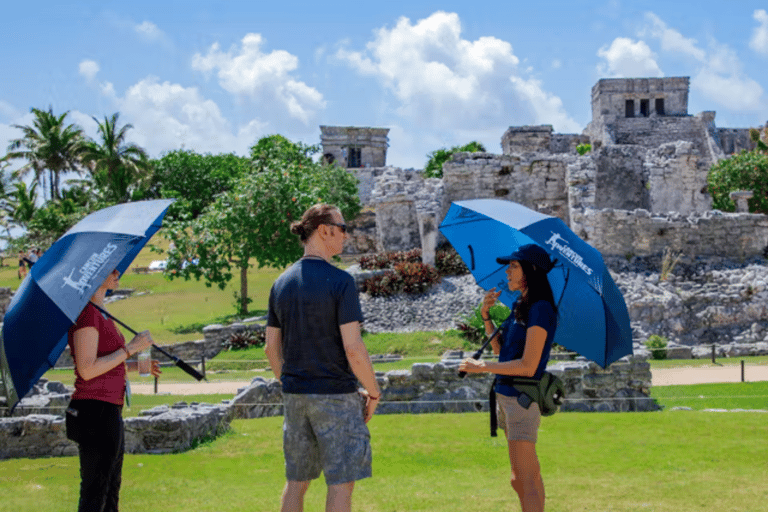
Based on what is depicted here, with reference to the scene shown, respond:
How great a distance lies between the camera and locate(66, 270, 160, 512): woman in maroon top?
4.36m

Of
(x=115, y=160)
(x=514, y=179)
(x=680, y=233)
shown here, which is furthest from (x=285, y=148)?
(x=680, y=233)

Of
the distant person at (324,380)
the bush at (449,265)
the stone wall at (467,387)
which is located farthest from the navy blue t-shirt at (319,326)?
the bush at (449,265)

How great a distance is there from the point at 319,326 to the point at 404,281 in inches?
703

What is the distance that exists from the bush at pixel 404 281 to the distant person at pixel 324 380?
1751 centimetres

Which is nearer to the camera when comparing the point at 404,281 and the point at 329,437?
the point at 329,437

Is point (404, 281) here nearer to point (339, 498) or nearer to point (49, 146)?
point (339, 498)

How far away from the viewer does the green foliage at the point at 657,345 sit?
15727 mm

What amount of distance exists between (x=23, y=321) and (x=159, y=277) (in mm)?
30417

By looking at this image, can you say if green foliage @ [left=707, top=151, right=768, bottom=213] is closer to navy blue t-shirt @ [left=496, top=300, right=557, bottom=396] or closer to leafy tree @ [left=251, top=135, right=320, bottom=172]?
leafy tree @ [left=251, top=135, right=320, bottom=172]

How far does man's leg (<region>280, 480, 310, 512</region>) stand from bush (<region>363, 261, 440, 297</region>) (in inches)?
689

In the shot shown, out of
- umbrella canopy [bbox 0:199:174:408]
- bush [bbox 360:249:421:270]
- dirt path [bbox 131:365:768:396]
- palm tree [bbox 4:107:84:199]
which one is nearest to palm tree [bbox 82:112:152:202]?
palm tree [bbox 4:107:84:199]

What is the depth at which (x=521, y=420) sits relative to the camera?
4453 millimetres

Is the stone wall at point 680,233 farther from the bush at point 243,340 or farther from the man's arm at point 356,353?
the man's arm at point 356,353

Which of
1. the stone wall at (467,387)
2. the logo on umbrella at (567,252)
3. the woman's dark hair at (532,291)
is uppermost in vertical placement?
the logo on umbrella at (567,252)
